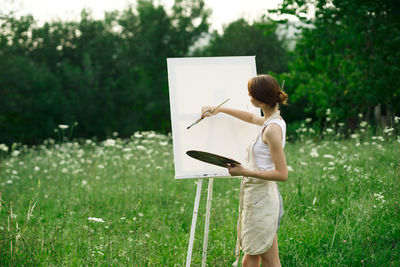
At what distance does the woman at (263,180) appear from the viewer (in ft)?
7.82

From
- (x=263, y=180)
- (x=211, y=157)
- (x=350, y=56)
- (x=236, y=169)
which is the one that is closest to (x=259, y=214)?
(x=263, y=180)

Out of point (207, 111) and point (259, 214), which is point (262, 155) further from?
point (207, 111)

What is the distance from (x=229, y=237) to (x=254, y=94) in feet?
5.81

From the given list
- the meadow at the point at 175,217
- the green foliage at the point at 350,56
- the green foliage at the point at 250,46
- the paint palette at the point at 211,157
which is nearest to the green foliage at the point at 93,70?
the green foliage at the point at 250,46

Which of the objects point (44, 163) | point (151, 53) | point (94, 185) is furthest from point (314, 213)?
point (151, 53)

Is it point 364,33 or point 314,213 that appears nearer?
point 314,213

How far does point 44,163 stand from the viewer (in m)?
7.17

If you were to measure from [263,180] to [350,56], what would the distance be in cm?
901

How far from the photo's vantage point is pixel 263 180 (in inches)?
99.3

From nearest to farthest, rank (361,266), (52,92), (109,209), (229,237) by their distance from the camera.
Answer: (361,266), (229,237), (109,209), (52,92)

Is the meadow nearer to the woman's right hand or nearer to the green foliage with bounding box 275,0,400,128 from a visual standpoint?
the woman's right hand

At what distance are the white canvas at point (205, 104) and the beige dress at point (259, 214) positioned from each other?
47 centimetres

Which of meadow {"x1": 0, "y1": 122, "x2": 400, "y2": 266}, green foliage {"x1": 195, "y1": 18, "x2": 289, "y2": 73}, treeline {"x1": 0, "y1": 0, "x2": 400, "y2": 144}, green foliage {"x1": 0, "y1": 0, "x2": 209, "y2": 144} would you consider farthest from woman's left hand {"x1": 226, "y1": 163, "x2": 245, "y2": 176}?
green foliage {"x1": 195, "y1": 18, "x2": 289, "y2": 73}

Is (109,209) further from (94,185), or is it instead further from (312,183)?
(312,183)
